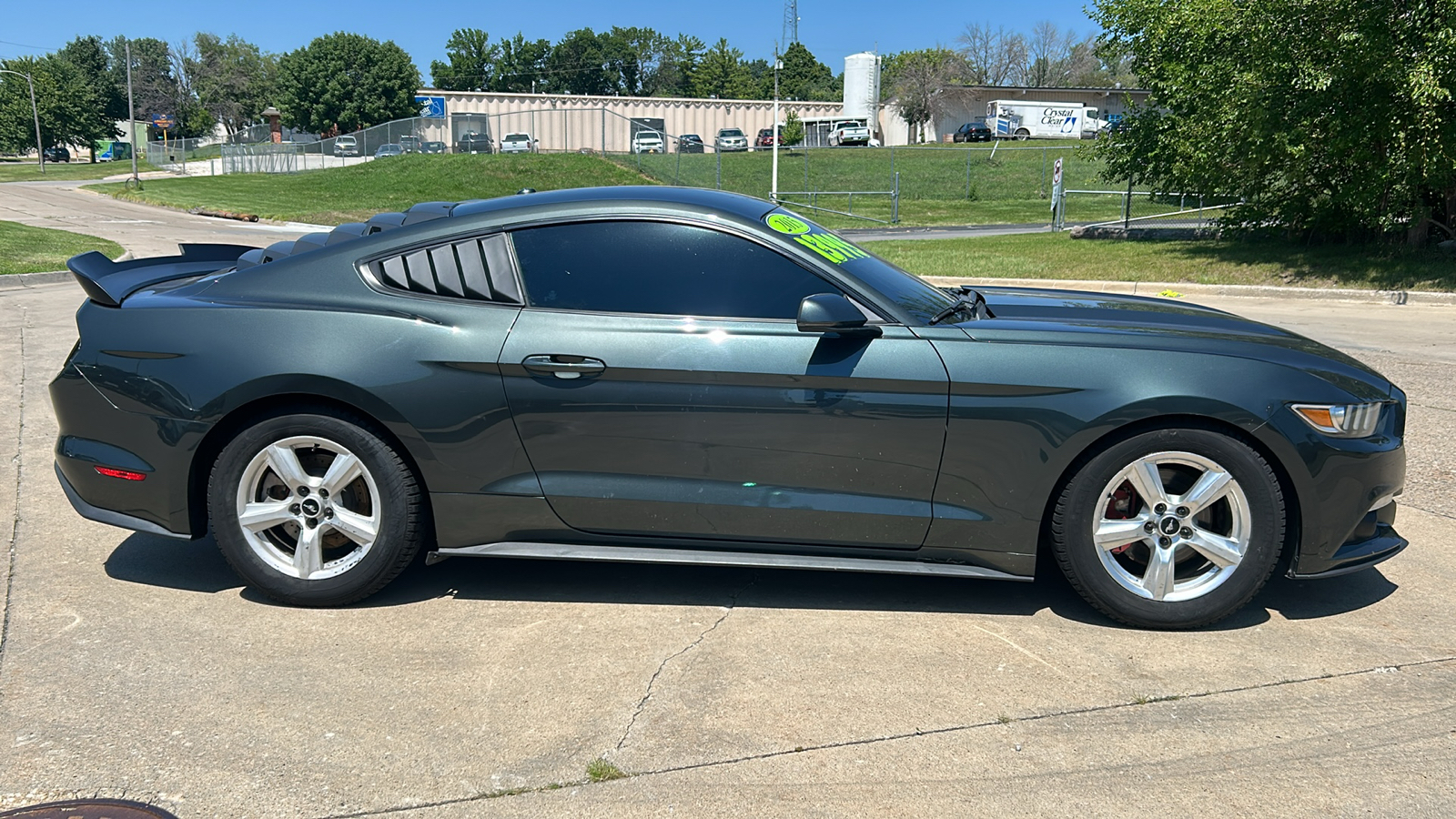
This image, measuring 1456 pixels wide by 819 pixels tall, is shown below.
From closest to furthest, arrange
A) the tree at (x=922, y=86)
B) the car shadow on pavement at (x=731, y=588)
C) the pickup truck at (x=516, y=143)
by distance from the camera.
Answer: the car shadow on pavement at (x=731, y=588)
the pickup truck at (x=516, y=143)
the tree at (x=922, y=86)

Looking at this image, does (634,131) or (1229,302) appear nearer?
(1229,302)

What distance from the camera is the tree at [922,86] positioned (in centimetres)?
7562

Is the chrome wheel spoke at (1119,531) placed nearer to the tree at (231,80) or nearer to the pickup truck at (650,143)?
the pickup truck at (650,143)

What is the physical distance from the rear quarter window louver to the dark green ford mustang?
0.01 meters

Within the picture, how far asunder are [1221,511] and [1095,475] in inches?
18.9

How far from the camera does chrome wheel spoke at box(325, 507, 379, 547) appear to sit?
12.7 ft

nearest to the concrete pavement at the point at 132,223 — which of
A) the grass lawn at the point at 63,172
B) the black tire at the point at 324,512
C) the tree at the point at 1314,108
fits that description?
the black tire at the point at 324,512

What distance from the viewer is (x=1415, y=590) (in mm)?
4184

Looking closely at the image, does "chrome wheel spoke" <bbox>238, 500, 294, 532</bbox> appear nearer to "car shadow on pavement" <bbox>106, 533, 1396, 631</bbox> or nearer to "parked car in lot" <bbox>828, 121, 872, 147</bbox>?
"car shadow on pavement" <bbox>106, 533, 1396, 631</bbox>

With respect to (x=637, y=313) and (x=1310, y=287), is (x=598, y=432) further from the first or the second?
(x=1310, y=287)

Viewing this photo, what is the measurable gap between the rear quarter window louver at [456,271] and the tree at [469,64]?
132m

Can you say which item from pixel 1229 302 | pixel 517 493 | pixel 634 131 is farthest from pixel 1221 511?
pixel 634 131

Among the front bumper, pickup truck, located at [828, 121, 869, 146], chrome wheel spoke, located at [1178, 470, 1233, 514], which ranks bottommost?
the front bumper

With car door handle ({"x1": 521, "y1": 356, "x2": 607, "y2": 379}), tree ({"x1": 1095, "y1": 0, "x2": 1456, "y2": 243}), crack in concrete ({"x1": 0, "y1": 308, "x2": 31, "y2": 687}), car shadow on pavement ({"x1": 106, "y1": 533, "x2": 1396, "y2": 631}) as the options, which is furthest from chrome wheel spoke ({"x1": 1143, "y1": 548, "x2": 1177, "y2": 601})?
tree ({"x1": 1095, "y1": 0, "x2": 1456, "y2": 243})
